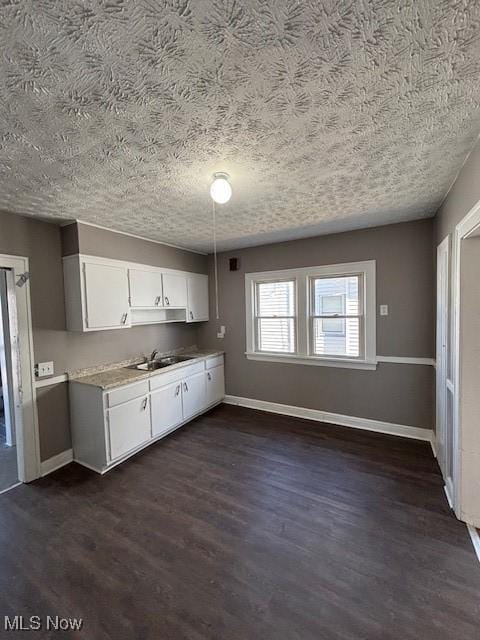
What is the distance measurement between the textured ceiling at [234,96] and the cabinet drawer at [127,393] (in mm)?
1809

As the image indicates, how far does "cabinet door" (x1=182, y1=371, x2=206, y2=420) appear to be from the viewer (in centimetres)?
366

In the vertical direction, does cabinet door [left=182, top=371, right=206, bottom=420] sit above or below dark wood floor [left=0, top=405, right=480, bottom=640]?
above

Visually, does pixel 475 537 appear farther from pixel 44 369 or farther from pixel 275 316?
pixel 44 369

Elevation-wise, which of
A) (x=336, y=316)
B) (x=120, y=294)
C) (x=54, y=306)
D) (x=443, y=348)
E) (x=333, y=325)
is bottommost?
(x=443, y=348)

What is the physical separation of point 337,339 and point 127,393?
2661mm

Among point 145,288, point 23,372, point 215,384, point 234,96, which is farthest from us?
point 215,384

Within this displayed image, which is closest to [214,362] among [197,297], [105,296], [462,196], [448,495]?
[197,297]

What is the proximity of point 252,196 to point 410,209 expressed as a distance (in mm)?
1686

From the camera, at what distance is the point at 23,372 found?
2523mm

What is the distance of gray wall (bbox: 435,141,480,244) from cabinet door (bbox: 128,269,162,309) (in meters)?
3.15

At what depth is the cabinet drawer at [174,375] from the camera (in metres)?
3.20

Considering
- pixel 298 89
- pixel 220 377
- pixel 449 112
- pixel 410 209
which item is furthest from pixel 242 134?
pixel 220 377

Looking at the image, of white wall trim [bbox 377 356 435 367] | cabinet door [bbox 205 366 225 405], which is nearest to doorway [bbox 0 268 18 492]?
cabinet door [bbox 205 366 225 405]

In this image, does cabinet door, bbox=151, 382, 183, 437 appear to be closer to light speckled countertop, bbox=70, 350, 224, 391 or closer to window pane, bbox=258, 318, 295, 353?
light speckled countertop, bbox=70, 350, 224, 391
